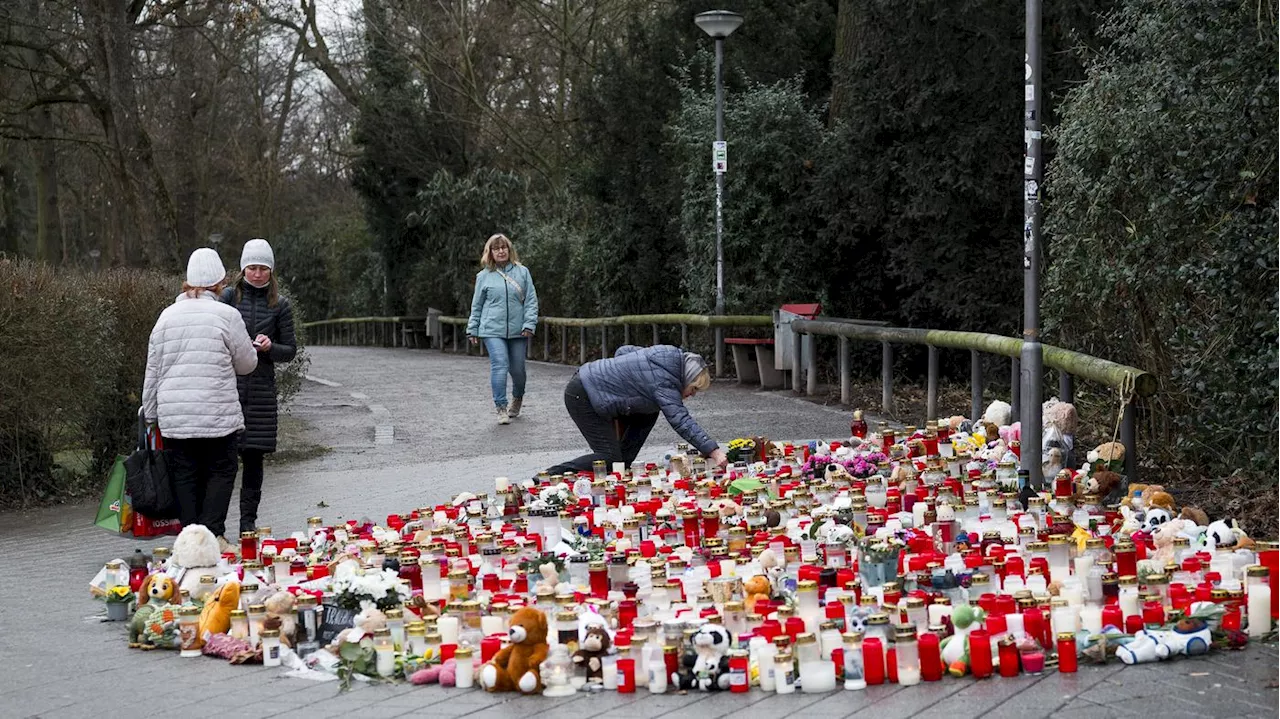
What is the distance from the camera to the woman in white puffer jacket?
841 cm

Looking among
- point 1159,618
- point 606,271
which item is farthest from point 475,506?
point 606,271

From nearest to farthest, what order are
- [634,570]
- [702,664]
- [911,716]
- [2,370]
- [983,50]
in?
1. [911,716]
2. [702,664]
3. [634,570]
4. [2,370]
5. [983,50]

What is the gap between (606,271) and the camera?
88.3 feet

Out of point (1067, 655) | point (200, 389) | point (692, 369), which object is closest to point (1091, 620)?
point (1067, 655)

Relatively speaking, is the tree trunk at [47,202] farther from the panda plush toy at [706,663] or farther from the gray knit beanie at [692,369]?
the panda plush toy at [706,663]

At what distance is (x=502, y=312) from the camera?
15.6m

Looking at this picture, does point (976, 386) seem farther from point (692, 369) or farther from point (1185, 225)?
point (692, 369)

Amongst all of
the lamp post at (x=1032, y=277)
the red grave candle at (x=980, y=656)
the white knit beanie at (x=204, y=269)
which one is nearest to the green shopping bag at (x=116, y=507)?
the white knit beanie at (x=204, y=269)

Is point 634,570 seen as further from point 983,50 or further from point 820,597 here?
point 983,50

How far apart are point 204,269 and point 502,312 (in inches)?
277

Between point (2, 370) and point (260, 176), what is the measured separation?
35354mm

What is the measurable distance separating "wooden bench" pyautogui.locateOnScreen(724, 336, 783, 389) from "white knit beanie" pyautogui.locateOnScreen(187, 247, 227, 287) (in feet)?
36.6

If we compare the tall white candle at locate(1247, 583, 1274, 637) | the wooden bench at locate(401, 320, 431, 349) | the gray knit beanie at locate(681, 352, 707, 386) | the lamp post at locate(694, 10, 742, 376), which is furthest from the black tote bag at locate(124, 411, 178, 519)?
the wooden bench at locate(401, 320, 431, 349)

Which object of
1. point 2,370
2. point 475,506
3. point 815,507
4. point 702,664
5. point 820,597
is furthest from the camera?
point 2,370
